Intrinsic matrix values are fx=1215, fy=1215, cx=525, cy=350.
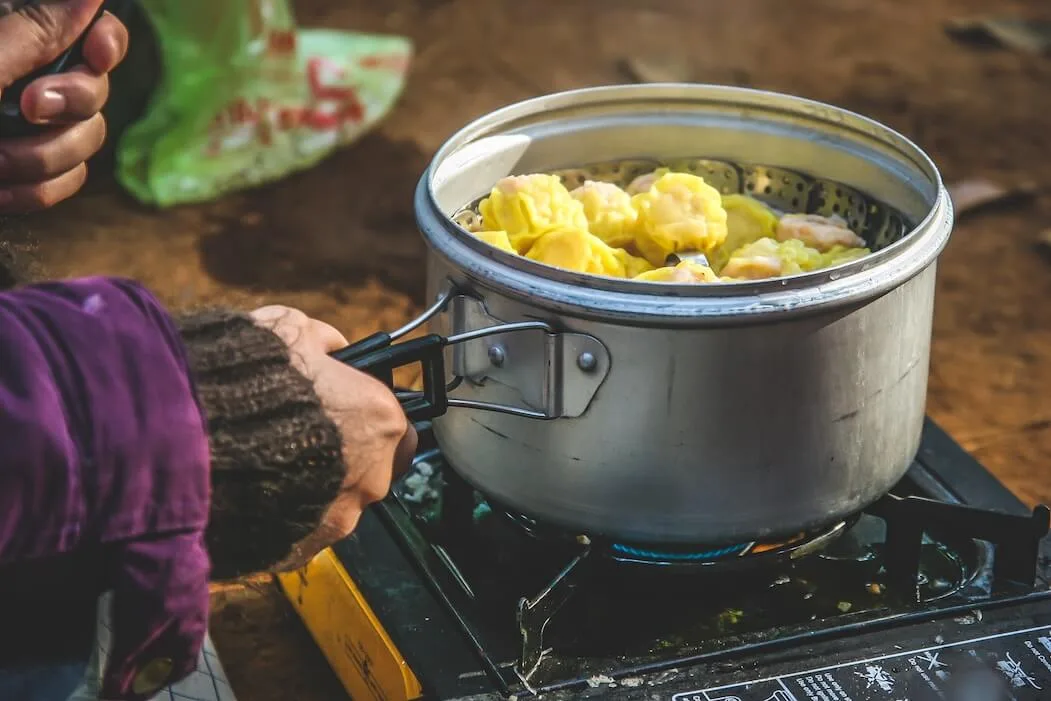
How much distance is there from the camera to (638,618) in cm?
172

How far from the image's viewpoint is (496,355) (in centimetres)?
162

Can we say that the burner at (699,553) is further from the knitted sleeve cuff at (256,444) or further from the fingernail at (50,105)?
the fingernail at (50,105)

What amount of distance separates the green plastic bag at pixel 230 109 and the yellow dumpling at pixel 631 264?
263 cm

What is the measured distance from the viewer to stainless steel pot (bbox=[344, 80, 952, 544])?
1.49m

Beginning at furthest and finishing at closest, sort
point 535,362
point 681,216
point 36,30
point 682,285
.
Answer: point 681,216 < point 36,30 < point 535,362 < point 682,285

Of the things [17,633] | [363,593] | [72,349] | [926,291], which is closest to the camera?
[72,349]

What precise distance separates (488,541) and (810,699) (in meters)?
0.59

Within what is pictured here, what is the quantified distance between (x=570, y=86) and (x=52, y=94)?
3.35 meters

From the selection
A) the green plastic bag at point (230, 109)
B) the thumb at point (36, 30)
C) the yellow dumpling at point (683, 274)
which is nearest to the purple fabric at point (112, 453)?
the thumb at point (36, 30)

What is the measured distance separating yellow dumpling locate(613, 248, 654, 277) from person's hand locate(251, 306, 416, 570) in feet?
1.72

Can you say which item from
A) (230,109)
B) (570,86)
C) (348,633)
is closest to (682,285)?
(348,633)

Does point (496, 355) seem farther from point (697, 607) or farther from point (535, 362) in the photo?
point (697, 607)

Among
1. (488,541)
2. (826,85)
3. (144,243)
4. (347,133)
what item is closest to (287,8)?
(347,133)

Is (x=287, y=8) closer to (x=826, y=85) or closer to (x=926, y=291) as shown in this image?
(x=826, y=85)
